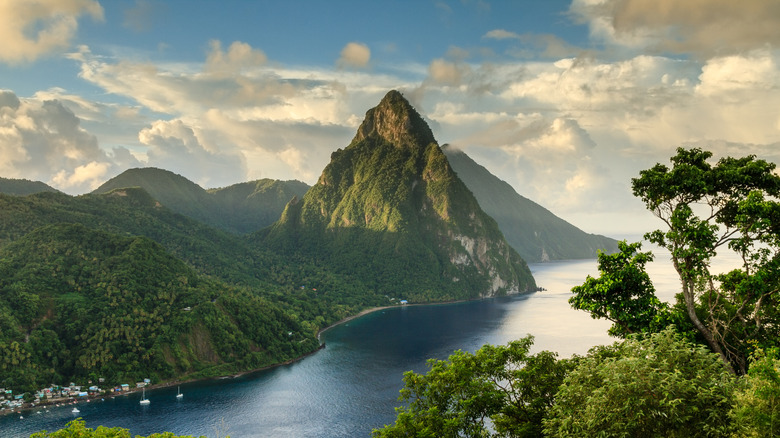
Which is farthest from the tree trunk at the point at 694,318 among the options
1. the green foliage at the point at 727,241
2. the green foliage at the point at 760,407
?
the green foliage at the point at 760,407

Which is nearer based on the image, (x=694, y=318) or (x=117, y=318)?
(x=694, y=318)

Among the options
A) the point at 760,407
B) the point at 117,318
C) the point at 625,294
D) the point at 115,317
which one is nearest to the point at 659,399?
the point at 760,407

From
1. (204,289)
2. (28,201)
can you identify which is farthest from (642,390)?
(28,201)

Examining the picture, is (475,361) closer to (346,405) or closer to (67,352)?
(346,405)

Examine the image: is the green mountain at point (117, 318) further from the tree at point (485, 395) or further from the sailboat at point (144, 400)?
the tree at point (485, 395)

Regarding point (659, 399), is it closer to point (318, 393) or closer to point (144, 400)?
point (318, 393)

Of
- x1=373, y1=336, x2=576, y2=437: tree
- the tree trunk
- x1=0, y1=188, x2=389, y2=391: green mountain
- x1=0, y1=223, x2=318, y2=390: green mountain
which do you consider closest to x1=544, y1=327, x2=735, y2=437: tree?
the tree trunk
